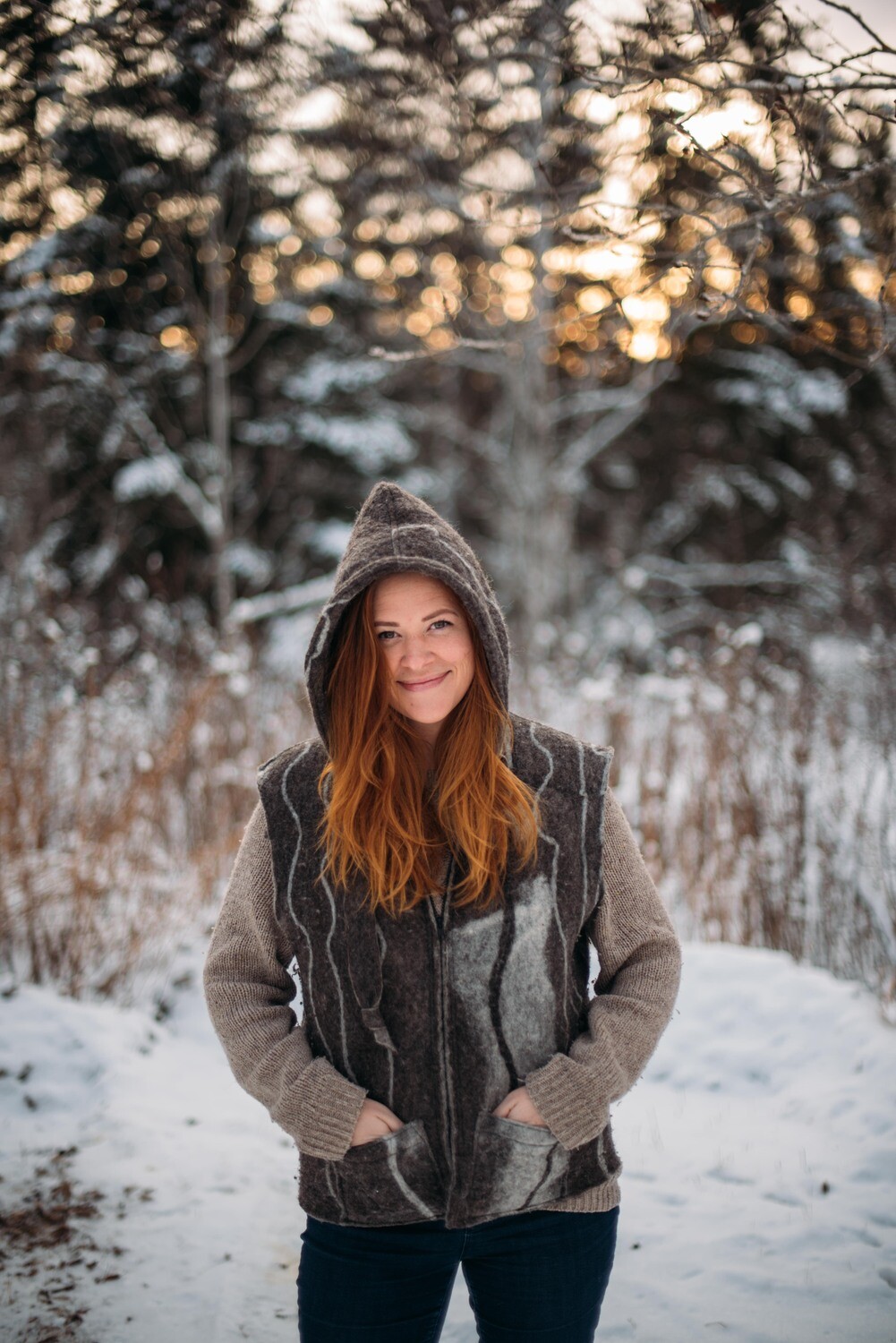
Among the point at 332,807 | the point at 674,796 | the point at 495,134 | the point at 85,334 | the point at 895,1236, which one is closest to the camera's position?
the point at 332,807

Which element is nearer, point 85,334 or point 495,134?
point 495,134

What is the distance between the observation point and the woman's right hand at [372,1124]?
4.69 ft

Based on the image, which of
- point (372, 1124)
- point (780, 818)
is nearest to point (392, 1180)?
point (372, 1124)

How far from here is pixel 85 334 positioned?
8.71 metres

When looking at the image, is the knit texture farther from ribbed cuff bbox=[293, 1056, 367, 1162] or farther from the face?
the face

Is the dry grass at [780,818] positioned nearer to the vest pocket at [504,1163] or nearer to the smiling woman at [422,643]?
the vest pocket at [504,1163]

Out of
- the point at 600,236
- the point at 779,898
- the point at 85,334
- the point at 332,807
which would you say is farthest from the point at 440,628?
the point at 85,334

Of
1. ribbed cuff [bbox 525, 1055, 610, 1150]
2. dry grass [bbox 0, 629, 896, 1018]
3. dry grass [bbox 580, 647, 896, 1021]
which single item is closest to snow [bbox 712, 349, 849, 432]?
dry grass [bbox 0, 629, 896, 1018]

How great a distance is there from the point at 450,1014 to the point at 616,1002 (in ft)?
0.90

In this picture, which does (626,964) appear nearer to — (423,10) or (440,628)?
(440,628)

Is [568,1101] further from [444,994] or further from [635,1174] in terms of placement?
[635,1174]

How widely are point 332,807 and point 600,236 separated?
1405mm

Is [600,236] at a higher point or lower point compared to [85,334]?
lower

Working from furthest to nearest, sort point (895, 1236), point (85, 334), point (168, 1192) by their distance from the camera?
1. point (85, 334)
2. point (168, 1192)
3. point (895, 1236)
